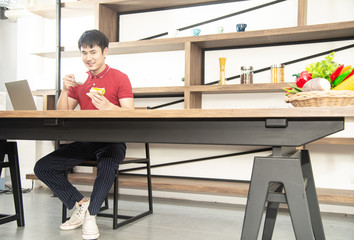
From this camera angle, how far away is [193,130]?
1.34m

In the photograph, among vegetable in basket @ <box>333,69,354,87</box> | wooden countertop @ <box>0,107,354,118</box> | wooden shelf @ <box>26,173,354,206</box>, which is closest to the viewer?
wooden countertop @ <box>0,107,354,118</box>

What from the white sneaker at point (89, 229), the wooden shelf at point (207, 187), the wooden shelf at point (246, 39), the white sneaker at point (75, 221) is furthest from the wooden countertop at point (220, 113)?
the wooden shelf at point (246, 39)

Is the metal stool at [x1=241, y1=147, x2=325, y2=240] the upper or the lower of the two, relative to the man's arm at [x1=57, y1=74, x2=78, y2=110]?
lower

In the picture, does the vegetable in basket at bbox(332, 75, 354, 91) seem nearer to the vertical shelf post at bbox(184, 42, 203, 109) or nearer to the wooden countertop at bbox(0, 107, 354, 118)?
the wooden countertop at bbox(0, 107, 354, 118)

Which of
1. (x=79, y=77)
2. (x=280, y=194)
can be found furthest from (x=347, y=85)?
(x=79, y=77)

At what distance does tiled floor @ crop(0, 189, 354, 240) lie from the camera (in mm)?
2238

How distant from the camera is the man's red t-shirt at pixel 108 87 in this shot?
234 cm

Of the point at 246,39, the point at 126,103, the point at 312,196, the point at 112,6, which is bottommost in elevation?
the point at 312,196

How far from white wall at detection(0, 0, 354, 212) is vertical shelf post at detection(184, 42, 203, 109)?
0.48ft

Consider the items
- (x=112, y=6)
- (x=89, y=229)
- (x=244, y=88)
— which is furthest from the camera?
(x=112, y=6)

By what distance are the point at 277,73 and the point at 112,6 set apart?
1.66 metres

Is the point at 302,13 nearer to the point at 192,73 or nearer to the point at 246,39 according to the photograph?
the point at 246,39

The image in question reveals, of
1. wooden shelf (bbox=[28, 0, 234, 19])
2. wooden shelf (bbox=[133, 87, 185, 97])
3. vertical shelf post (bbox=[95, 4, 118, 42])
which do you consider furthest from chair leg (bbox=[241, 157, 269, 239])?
vertical shelf post (bbox=[95, 4, 118, 42])

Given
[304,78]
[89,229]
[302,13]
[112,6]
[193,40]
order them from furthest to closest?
[112,6] → [193,40] → [302,13] → [89,229] → [304,78]
